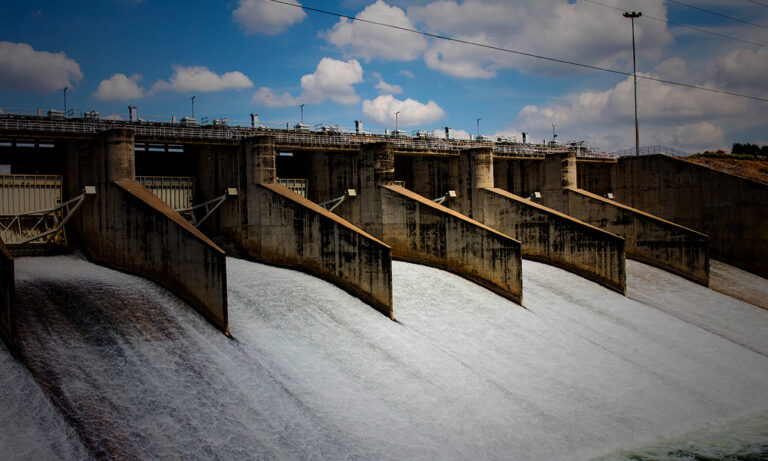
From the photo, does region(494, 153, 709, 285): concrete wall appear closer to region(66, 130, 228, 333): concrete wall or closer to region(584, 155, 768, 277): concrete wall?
region(584, 155, 768, 277): concrete wall

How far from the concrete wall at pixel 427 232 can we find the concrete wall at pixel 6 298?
14.8 meters

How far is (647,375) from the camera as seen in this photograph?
17438 mm

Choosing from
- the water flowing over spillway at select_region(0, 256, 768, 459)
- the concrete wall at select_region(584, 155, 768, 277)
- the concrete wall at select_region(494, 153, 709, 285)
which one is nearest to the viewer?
the water flowing over spillway at select_region(0, 256, 768, 459)

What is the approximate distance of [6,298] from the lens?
37.7 ft

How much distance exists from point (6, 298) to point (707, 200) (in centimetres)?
3291

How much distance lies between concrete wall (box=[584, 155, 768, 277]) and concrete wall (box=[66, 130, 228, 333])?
92.4 ft

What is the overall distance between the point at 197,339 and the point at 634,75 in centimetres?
3751

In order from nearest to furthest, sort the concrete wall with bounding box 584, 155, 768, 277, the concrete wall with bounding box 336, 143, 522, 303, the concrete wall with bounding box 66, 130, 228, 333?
the concrete wall with bounding box 66, 130, 228, 333 < the concrete wall with bounding box 336, 143, 522, 303 < the concrete wall with bounding box 584, 155, 768, 277

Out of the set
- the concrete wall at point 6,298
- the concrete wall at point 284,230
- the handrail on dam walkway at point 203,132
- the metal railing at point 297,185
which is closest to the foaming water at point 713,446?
the concrete wall at point 284,230

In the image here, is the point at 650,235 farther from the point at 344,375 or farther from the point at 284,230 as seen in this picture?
the point at 344,375

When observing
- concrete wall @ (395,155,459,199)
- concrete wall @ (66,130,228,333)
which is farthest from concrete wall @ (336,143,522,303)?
concrete wall @ (66,130,228,333)

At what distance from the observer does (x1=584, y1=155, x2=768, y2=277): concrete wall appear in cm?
3033

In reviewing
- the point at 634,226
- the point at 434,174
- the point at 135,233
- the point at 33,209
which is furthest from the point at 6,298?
the point at 634,226

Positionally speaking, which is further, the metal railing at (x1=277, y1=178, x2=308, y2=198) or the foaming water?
the metal railing at (x1=277, y1=178, x2=308, y2=198)
